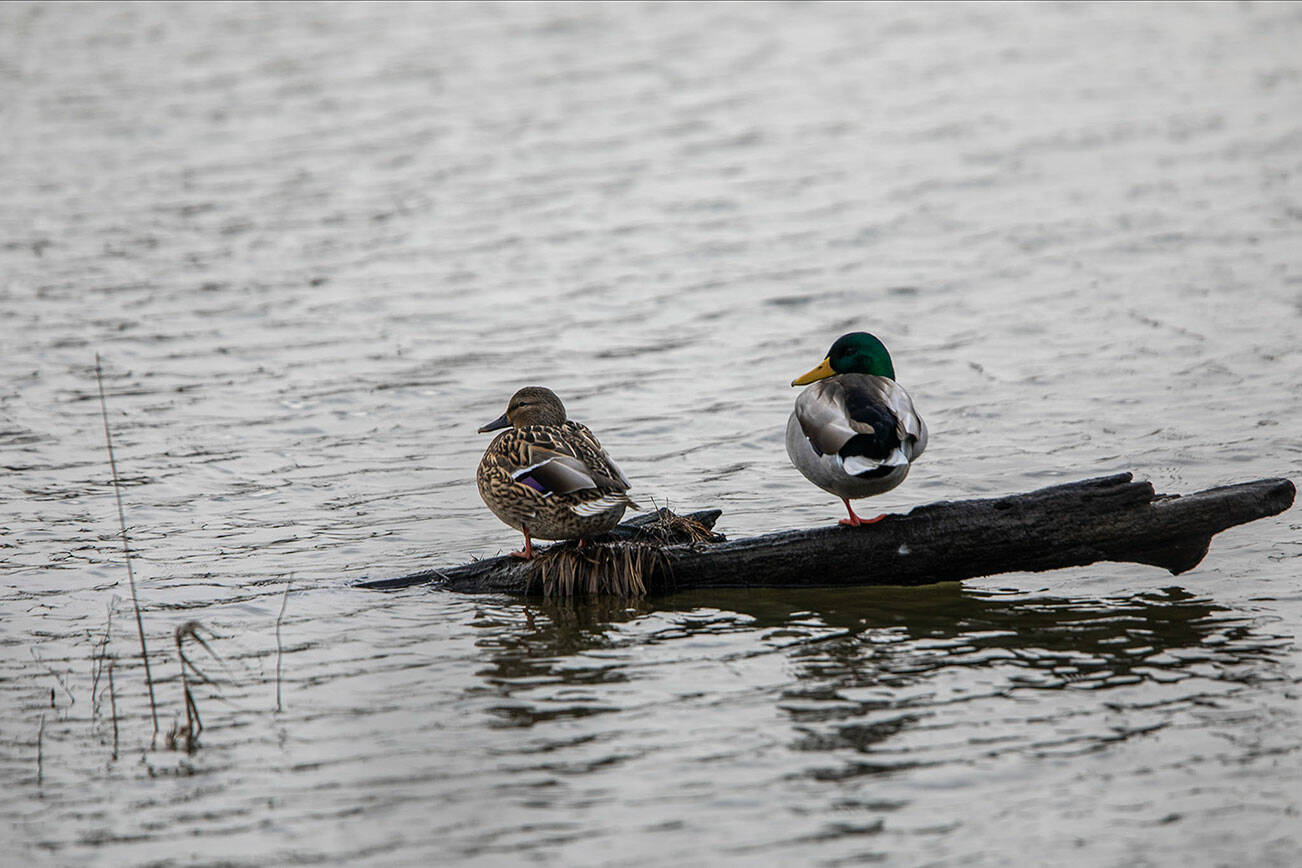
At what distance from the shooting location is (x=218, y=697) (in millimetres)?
6488

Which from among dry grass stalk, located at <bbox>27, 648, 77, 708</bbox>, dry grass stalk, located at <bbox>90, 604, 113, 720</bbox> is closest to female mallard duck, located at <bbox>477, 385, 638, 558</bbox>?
dry grass stalk, located at <bbox>90, 604, 113, 720</bbox>

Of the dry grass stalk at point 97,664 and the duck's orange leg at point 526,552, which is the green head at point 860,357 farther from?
the dry grass stalk at point 97,664

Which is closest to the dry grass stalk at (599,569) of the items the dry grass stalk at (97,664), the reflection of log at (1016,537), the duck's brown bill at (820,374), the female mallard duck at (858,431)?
the reflection of log at (1016,537)

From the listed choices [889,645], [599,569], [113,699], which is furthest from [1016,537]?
[113,699]

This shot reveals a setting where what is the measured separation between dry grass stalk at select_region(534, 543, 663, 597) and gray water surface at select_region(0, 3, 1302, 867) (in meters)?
0.16

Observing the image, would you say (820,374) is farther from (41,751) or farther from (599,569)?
(41,751)

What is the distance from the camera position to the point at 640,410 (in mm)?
11664

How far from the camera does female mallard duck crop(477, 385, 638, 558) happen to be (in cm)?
746

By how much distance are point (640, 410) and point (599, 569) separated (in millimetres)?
4075

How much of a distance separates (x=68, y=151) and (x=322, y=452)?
12.3 metres

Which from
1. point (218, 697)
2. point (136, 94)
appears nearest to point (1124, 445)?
point (218, 697)

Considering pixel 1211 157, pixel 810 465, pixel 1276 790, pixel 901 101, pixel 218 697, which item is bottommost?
pixel 1276 790

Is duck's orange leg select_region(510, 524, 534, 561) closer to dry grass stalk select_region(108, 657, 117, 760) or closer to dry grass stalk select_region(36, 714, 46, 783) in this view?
dry grass stalk select_region(108, 657, 117, 760)

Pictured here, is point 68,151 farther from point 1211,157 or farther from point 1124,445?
point 1124,445
